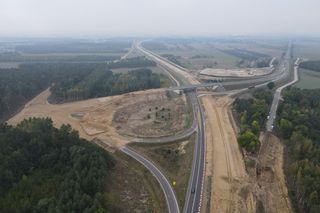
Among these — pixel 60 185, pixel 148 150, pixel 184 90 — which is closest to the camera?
pixel 60 185

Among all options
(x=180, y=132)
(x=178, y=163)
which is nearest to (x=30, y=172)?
(x=178, y=163)

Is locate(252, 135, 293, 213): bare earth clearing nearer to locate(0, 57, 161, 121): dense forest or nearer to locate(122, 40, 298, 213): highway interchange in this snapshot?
locate(122, 40, 298, 213): highway interchange

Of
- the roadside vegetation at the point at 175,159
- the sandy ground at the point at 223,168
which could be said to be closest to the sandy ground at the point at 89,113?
the roadside vegetation at the point at 175,159

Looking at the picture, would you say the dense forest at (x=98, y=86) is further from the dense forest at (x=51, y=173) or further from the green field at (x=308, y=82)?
the green field at (x=308, y=82)

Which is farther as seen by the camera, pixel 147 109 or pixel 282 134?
pixel 147 109

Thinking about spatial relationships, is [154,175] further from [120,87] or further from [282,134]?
[120,87]

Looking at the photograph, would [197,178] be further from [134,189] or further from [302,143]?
[302,143]
